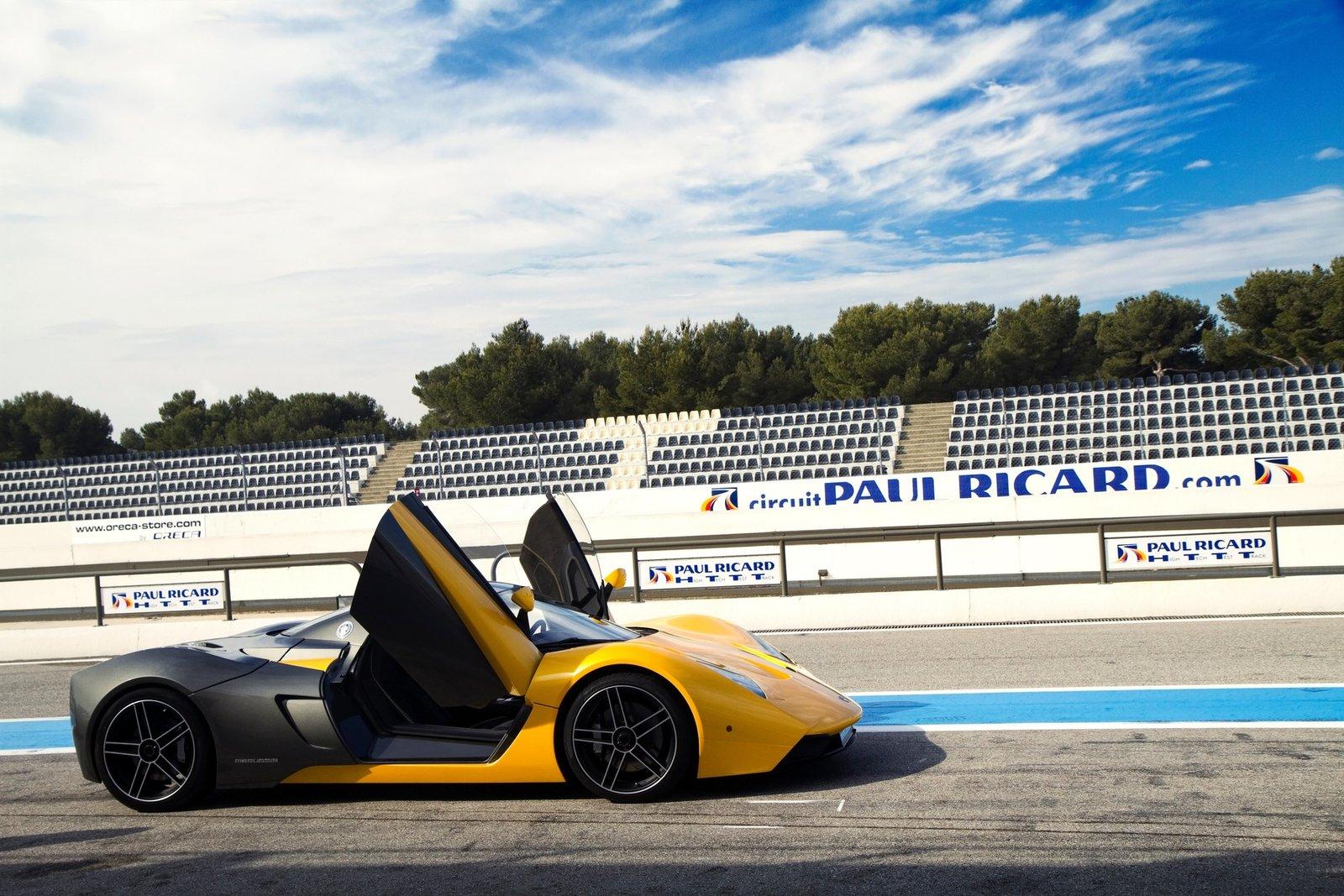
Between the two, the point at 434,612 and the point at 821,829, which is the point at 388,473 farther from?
the point at 821,829

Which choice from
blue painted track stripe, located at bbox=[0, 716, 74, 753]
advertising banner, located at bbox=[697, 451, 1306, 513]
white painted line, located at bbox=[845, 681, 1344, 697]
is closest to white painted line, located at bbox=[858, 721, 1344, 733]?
white painted line, located at bbox=[845, 681, 1344, 697]

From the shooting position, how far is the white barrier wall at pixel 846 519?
750 inches

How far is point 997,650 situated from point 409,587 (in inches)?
249

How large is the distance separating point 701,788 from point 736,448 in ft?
74.1

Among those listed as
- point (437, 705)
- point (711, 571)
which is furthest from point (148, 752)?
point (711, 571)

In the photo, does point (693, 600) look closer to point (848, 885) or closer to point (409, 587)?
point (409, 587)

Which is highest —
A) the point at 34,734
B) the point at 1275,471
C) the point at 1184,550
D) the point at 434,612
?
the point at 434,612

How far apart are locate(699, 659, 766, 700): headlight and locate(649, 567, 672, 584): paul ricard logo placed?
31.3ft

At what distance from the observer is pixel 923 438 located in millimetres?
27297

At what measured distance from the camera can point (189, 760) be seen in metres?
5.57

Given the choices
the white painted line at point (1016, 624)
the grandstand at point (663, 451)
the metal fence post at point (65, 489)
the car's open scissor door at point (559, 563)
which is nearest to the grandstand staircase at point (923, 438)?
the grandstand at point (663, 451)

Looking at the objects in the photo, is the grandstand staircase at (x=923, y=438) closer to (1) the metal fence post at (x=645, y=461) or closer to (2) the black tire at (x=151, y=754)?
(1) the metal fence post at (x=645, y=461)

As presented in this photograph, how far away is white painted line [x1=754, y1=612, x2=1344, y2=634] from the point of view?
11.5 metres

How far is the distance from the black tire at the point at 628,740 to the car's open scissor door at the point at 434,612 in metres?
0.35
